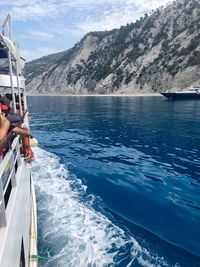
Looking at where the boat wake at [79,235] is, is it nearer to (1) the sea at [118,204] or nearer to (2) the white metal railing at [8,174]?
(1) the sea at [118,204]

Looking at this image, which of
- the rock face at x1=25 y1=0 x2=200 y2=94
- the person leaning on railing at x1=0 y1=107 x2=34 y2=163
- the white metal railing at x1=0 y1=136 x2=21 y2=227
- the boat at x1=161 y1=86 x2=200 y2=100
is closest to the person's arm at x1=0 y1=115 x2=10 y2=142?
the person leaning on railing at x1=0 y1=107 x2=34 y2=163

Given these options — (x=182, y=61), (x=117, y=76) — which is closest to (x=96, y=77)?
(x=117, y=76)

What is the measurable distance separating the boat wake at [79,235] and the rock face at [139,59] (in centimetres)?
9912

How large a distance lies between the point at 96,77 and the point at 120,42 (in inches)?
1019

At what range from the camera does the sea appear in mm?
8523

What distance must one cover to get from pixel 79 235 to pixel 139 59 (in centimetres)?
12887

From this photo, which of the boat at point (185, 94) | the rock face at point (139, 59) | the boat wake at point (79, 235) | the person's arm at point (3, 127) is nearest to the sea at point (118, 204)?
the boat wake at point (79, 235)

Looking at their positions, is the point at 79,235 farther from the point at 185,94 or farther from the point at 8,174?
the point at 185,94

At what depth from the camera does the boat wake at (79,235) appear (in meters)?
8.20

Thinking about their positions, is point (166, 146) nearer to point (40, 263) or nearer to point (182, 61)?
point (40, 263)

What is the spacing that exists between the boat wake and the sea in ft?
0.08

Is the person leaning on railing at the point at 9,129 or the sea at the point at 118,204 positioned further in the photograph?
the sea at the point at 118,204

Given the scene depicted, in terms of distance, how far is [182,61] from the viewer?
376ft

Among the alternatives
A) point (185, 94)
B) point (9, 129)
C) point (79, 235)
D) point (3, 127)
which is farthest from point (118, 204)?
point (185, 94)
